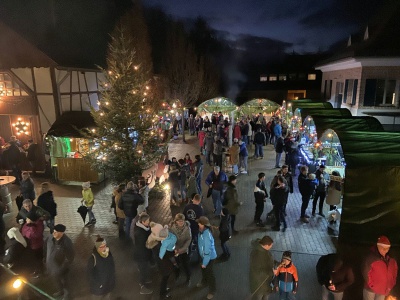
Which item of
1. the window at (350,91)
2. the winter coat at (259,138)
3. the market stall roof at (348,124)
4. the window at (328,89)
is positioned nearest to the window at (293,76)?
the window at (328,89)

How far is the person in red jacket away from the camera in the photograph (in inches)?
207

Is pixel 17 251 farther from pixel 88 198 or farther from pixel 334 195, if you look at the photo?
pixel 334 195

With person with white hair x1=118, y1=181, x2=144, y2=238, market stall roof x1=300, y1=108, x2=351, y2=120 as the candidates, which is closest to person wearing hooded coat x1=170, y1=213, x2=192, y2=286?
person with white hair x1=118, y1=181, x2=144, y2=238

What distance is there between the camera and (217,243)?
8.41 m

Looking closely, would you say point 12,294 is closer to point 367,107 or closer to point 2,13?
point 2,13

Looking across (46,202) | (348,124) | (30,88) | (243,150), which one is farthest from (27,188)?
(348,124)

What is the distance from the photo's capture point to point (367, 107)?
53.4 ft

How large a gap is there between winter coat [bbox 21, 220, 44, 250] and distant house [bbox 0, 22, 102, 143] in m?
8.50

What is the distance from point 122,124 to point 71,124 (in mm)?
3633

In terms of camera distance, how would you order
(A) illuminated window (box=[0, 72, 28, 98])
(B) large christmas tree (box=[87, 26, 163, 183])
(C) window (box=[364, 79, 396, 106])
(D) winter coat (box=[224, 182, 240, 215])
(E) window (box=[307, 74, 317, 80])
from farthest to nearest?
(E) window (box=[307, 74, 317, 80]) → (C) window (box=[364, 79, 396, 106]) → (A) illuminated window (box=[0, 72, 28, 98]) → (B) large christmas tree (box=[87, 26, 163, 183]) → (D) winter coat (box=[224, 182, 240, 215])

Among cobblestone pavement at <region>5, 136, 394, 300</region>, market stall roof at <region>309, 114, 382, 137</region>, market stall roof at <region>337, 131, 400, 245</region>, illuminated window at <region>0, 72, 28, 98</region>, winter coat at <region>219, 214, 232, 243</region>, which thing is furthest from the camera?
illuminated window at <region>0, 72, 28, 98</region>

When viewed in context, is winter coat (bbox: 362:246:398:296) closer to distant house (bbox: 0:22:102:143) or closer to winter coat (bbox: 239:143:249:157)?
winter coat (bbox: 239:143:249:157)

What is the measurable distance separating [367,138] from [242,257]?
4.80 m

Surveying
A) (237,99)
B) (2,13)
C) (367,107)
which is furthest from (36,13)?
(237,99)
